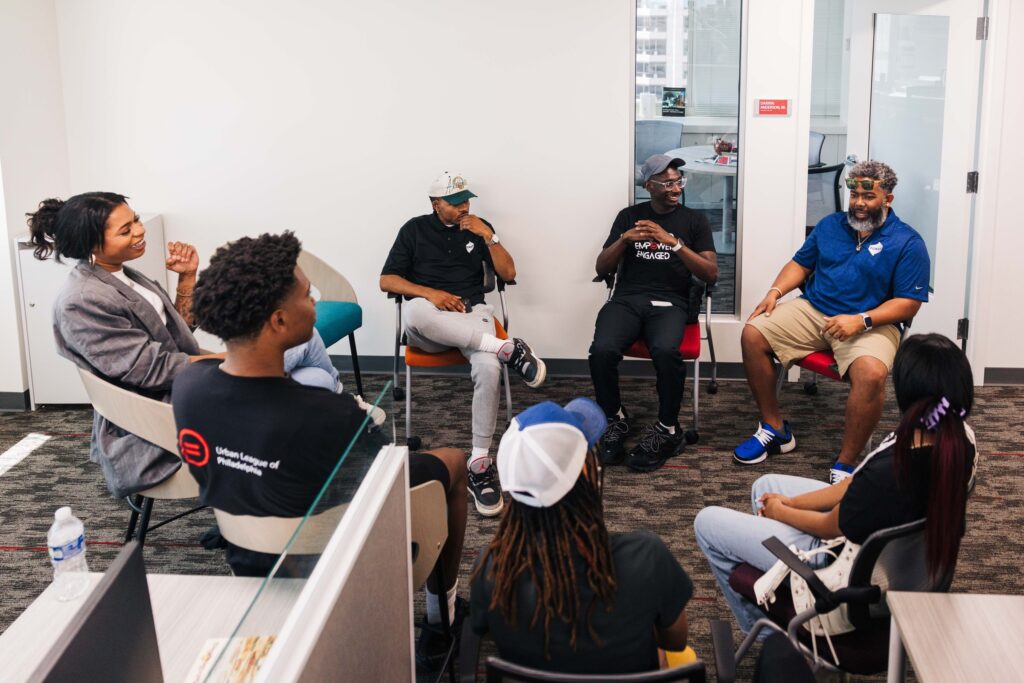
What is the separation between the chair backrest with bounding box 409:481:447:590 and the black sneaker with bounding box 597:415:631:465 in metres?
1.99

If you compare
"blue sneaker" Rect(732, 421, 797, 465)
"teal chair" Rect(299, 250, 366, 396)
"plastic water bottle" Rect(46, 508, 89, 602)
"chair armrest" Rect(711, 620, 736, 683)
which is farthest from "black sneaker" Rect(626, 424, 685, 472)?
"plastic water bottle" Rect(46, 508, 89, 602)

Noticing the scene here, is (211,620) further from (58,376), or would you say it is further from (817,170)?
(817,170)

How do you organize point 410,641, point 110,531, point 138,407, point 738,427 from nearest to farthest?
point 410,641
point 138,407
point 110,531
point 738,427

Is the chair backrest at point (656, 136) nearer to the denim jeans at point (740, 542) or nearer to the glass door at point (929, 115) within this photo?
the glass door at point (929, 115)

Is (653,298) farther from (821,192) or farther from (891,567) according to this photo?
(821,192)

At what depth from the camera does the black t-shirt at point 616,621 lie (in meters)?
2.11

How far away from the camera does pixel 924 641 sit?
6.98 ft

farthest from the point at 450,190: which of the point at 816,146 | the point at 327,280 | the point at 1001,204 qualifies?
the point at 816,146

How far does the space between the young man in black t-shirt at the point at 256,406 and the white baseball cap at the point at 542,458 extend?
0.39m

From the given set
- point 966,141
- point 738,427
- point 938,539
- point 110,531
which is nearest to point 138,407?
point 110,531

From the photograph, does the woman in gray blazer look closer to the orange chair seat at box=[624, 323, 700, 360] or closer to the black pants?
the black pants

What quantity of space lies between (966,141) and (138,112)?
4.48m

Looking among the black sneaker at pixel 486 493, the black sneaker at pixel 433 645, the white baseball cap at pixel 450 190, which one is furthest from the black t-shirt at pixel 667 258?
the black sneaker at pixel 433 645

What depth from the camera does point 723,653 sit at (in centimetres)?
219
